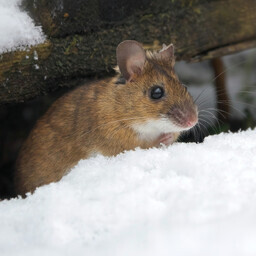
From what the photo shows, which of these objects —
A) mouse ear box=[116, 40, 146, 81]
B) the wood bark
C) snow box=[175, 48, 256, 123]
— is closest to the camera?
mouse ear box=[116, 40, 146, 81]

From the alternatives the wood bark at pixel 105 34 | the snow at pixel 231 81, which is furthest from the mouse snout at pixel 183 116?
the snow at pixel 231 81

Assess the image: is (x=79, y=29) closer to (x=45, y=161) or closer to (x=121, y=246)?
(x=45, y=161)

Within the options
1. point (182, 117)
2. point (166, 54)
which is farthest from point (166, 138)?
point (166, 54)

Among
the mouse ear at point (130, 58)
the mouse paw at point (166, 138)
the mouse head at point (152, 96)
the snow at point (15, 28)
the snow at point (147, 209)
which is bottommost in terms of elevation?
the snow at point (147, 209)

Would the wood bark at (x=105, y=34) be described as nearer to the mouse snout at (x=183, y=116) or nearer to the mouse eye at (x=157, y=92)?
the mouse eye at (x=157, y=92)

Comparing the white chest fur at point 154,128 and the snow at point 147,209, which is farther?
the white chest fur at point 154,128

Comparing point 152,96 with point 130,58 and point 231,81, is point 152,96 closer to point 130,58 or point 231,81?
point 130,58

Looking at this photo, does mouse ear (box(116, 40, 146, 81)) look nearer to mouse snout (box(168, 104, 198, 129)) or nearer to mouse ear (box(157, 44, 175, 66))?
mouse ear (box(157, 44, 175, 66))

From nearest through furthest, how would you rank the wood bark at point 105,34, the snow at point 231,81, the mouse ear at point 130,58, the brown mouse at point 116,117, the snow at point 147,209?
the snow at point 147,209
the mouse ear at point 130,58
the brown mouse at point 116,117
the wood bark at point 105,34
the snow at point 231,81

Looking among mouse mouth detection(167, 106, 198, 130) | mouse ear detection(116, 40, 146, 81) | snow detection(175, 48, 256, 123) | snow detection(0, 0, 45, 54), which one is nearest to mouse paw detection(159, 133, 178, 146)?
mouse mouth detection(167, 106, 198, 130)
